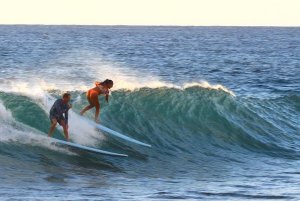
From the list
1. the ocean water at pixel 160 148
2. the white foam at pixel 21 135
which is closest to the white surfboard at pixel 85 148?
the ocean water at pixel 160 148

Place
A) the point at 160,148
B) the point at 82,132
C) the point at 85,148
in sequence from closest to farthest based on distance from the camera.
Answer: the point at 85,148
the point at 82,132
the point at 160,148

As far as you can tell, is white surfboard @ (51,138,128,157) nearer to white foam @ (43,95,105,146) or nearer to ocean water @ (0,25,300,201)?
ocean water @ (0,25,300,201)

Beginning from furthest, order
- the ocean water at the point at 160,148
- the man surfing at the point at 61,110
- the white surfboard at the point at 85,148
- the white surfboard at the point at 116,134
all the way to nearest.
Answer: the white surfboard at the point at 116,134, the white surfboard at the point at 85,148, the man surfing at the point at 61,110, the ocean water at the point at 160,148

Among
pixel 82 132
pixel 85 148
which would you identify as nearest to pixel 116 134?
pixel 82 132

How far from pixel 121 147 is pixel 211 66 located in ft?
141

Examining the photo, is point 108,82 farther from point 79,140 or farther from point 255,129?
point 255,129

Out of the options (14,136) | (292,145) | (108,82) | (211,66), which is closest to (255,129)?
(292,145)

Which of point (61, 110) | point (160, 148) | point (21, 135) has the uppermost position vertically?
point (61, 110)

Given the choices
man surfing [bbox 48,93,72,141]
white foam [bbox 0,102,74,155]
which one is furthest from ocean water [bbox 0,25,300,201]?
man surfing [bbox 48,93,72,141]

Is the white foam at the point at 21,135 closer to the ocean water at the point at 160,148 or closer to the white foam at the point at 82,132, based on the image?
the ocean water at the point at 160,148

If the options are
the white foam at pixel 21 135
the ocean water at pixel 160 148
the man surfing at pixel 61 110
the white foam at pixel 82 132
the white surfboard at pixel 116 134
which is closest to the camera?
the ocean water at pixel 160 148

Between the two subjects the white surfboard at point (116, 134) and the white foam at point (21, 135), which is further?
the white surfboard at point (116, 134)

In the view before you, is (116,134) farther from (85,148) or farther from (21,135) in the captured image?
(21,135)

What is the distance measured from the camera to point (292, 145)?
76.9 feet
